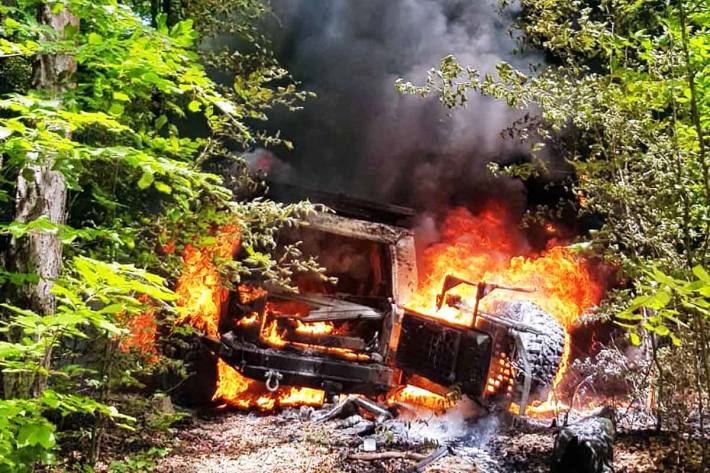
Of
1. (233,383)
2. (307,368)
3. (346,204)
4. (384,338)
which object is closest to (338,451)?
(307,368)

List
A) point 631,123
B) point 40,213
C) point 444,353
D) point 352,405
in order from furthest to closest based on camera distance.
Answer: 1. point 352,405
2. point 444,353
3. point 631,123
4. point 40,213

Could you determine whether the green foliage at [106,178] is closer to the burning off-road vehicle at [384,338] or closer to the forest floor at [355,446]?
the forest floor at [355,446]

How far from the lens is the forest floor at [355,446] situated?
19.0 ft

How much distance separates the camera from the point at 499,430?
7.45m

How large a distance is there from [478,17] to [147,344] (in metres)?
14.7

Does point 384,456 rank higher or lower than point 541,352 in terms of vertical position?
lower

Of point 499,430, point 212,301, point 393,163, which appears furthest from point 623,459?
point 393,163

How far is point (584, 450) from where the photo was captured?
505cm

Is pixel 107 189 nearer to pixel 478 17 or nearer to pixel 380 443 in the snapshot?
pixel 380 443

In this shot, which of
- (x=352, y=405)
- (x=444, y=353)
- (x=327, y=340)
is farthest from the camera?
(x=327, y=340)

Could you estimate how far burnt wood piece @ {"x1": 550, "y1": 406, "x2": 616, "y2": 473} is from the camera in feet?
16.5

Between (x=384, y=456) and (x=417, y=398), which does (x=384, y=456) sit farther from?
(x=417, y=398)

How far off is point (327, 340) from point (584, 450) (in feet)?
17.4

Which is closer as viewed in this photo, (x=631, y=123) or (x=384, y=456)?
(x=631, y=123)
